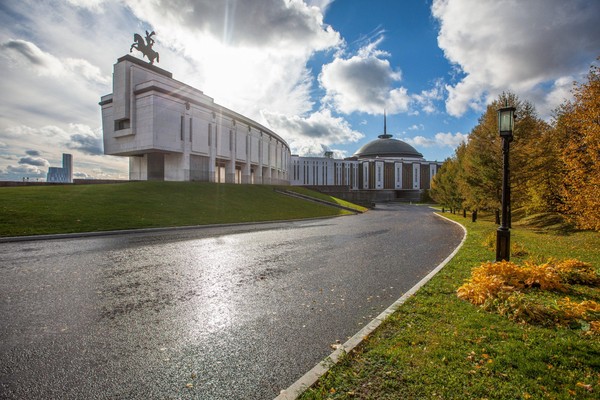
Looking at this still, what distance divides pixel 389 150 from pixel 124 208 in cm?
12440

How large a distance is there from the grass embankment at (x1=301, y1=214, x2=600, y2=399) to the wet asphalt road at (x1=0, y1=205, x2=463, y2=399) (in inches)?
21.9

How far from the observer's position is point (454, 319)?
14.4ft

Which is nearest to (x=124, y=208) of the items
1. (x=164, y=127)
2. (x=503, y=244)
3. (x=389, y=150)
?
(x=503, y=244)

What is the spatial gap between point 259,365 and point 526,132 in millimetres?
24717

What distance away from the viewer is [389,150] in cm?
12862

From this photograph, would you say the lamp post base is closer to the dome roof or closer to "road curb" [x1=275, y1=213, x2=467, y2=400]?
"road curb" [x1=275, y1=213, x2=467, y2=400]

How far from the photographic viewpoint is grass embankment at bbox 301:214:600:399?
276cm

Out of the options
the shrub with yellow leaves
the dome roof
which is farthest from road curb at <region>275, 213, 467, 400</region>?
the dome roof

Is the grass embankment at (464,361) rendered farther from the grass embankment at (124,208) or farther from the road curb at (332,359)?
the grass embankment at (124,208)

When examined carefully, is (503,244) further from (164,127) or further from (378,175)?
(378,175)

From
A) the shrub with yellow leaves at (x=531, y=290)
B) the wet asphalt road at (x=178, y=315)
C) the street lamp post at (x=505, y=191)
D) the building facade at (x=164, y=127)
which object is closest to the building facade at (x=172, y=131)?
the building facade at (x=164, y=127)

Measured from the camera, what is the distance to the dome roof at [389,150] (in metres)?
126

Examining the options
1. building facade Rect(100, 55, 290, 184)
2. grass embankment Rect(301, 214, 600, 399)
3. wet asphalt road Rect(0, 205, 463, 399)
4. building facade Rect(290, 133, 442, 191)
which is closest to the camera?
grass embankment Rect(301, 214, 600, 399)

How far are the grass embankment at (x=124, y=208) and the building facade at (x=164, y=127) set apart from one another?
13.2m
